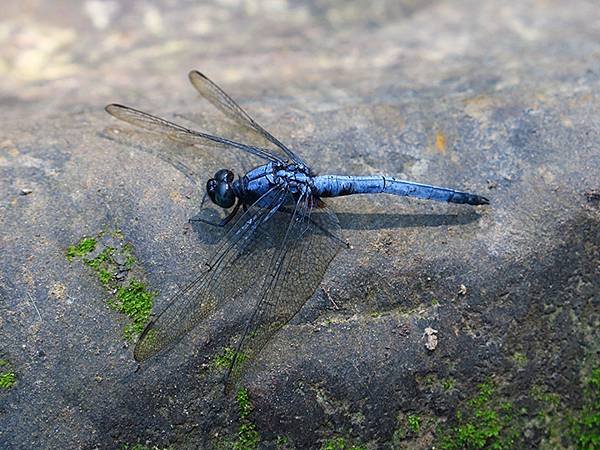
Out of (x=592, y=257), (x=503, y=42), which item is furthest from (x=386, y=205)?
(x=503, y=42)

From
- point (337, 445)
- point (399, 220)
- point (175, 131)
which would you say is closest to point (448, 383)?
point (337, 445)

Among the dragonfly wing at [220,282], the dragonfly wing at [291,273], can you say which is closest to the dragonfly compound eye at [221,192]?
the dragonfly wing at [220,282]

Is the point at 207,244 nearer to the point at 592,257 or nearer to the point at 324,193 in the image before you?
the point at 324,193

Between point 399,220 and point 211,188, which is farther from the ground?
point 211,188

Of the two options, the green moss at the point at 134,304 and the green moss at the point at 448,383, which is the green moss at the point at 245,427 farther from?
the green moss at the point at 448,383

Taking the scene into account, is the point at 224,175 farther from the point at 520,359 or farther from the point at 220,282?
the point at 520,359

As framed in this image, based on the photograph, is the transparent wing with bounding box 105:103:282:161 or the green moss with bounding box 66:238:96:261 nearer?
the green moss with bounding box 66:238:96:261

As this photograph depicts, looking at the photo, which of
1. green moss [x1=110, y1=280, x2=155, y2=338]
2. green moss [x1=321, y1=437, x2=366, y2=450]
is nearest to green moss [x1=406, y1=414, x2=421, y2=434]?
green moss [x1=321, y1=437, x2=366, y2=450]

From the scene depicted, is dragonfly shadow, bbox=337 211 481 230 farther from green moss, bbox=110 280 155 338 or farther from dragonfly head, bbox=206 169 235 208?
green moss, bbox=110 280 155 338
